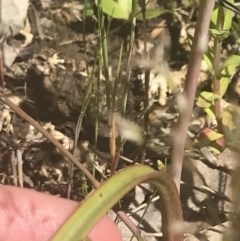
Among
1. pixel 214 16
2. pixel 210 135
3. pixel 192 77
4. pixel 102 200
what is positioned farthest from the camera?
pixel 210 135

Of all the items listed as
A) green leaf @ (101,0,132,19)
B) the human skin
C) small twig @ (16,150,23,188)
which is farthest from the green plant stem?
small twig @ (16,150,23,188)

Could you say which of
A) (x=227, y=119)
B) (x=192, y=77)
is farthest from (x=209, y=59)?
(x=192, y=77)

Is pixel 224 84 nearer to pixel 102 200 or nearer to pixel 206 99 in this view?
pixel 206 99

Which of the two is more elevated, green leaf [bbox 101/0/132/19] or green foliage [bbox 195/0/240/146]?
green leaf [bbox 101/0/132/19]

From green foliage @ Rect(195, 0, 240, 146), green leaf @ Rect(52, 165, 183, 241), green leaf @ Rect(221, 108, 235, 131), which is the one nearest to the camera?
green leaf @ Rect(52, 165, 183, 241)

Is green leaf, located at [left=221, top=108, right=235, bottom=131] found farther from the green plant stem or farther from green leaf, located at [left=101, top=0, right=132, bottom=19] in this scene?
green leaf, located at [left=101, top=0, right=132, bottom=19]

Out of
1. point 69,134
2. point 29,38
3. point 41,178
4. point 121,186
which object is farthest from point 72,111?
point 121,186

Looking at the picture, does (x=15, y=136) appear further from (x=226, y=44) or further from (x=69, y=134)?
(x=226, y=44)
